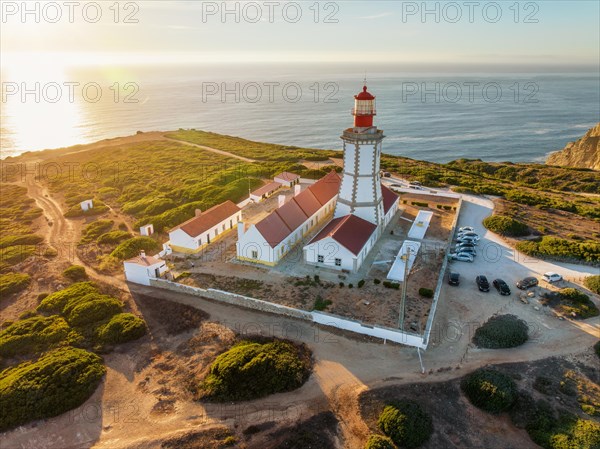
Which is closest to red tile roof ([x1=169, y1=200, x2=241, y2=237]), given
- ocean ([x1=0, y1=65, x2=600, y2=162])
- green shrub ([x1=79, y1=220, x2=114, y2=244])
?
green shrub ([x1=79, y1=220, x2=114, y2=244])

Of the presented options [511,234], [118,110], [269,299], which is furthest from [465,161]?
[118,110]

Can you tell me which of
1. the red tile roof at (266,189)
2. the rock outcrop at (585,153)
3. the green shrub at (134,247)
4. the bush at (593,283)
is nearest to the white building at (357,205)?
the red tile roof at (266,189)

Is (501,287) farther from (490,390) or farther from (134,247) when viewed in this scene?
(134,247)

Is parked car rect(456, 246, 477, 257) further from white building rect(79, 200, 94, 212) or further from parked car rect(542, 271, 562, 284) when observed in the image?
white building rect(79, 200, 94, 212)

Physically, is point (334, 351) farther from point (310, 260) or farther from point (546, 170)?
point (546, 170)

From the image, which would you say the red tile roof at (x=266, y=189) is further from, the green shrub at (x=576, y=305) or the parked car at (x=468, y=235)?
the green shrub at (x=576, y=305)

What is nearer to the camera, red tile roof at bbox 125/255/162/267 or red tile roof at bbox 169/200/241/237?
red tile roof at bbox 125/255/162/267
